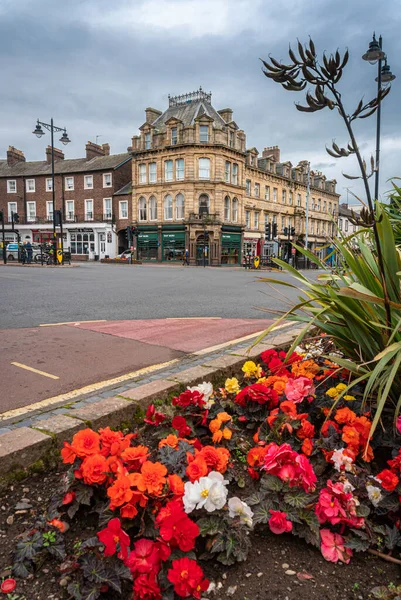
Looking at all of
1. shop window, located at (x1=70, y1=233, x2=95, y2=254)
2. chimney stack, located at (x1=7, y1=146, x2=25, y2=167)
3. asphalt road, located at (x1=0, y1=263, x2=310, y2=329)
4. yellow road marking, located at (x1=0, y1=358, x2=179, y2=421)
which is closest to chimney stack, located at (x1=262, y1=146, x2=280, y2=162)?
shop window, located at (x1=70, y1=233, x2=95, y2=254)

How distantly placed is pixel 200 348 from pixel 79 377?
158 centimetres

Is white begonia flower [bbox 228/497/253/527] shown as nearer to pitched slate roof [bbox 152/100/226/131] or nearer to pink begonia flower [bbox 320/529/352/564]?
pink begonia flower [bbox 320/529/352/564]

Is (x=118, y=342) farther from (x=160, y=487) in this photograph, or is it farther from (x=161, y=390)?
(x=160, y=487)

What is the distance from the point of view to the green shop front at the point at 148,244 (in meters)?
40.2

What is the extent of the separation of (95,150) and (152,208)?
42.8 feet

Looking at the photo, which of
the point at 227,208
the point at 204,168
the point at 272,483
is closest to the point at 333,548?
the point at 272,483

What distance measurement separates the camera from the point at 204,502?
1.47m

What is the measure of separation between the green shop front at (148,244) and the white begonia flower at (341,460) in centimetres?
3901

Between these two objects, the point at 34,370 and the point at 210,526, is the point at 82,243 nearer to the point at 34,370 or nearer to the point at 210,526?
the point at 34,370

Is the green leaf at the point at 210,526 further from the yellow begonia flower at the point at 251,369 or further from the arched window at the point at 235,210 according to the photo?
the arched window at the point at 235,210

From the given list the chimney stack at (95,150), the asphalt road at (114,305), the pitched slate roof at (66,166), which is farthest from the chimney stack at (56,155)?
the asphalt road at (114,305)

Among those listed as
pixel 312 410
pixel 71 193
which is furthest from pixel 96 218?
pixel 312 410

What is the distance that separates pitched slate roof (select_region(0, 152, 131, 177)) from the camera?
4441 centimetres

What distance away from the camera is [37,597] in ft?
4.33
